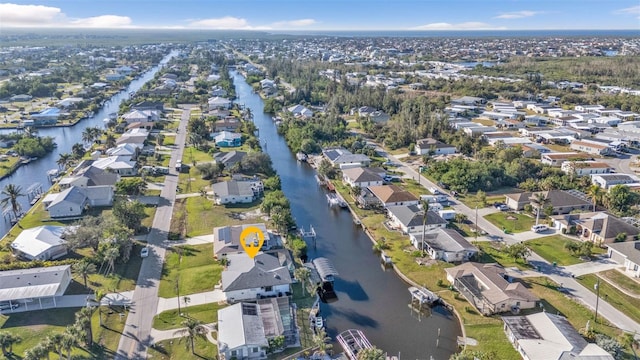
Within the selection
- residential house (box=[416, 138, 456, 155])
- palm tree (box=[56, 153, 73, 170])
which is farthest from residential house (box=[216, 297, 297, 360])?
residential house (box=[416, 138, 456, 155])

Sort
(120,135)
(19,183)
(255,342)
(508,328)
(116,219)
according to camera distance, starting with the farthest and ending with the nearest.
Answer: (120,135) < (19,183) < (116,219) < (508,328) < (255,342)

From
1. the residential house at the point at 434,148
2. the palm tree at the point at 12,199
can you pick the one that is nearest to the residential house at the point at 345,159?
the residential house at the point at 434,148

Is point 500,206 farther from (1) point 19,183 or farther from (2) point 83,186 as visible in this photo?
(1) point 19,183

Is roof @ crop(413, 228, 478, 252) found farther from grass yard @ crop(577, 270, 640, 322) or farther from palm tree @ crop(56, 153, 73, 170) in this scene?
palm tree @ crop(56, 153, 73, 170)

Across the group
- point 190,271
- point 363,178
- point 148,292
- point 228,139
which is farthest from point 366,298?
point 228,139

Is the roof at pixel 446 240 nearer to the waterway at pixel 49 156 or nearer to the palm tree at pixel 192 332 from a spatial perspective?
the palm tree at pixel 192 332

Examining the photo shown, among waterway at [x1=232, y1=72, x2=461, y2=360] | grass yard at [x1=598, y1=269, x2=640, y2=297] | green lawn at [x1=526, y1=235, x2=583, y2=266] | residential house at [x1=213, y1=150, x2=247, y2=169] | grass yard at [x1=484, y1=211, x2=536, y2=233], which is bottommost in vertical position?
waterway at [x1=232, y1=72, x2=461, y2=360]

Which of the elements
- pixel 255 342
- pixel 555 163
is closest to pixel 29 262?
pixel 255 342
